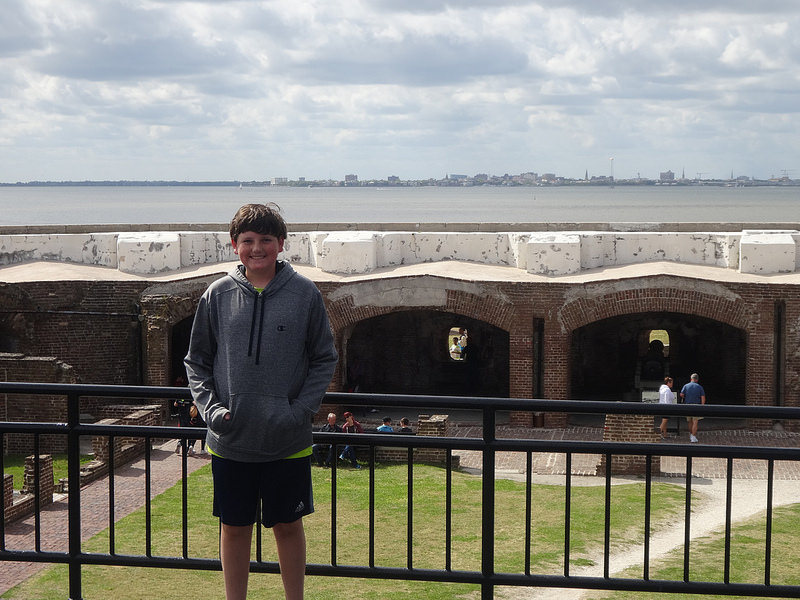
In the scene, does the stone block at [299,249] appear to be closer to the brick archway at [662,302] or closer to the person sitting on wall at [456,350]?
the brick archway at [662,302]

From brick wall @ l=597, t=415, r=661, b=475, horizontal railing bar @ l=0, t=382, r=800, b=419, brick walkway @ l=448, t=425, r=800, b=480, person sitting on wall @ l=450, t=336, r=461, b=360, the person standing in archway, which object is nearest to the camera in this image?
horizontal railing bar @ l=0, t=382, r=800, b=419

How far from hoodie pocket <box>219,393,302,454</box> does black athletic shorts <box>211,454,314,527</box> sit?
146mm

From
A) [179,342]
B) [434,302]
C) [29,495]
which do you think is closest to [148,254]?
[179,342]

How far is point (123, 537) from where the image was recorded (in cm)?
1216

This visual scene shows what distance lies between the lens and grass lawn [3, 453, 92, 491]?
1638cm

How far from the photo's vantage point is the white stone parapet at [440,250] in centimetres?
2233

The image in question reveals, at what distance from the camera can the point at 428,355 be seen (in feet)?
84.8

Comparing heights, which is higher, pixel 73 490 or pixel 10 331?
pixel 73 490

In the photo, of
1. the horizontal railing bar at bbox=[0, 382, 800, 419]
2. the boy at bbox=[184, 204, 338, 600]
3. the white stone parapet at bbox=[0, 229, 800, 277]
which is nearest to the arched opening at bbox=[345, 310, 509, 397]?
the white stone parapet at bbox=[0, 229, 800, 277]

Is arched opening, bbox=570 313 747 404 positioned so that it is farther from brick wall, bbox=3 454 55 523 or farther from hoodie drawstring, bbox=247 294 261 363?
hoodie drawstring, bbox=247 294 261 363

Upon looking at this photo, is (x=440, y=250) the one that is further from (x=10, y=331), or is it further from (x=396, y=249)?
(x=10, y=331)

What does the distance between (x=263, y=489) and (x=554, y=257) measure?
1848 cm

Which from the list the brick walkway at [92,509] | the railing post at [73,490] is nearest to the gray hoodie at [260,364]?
the railing post at [73,490]

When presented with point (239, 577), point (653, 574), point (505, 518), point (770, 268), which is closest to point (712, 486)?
point (505, 518)
